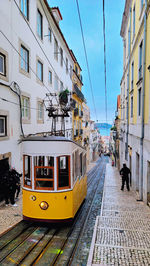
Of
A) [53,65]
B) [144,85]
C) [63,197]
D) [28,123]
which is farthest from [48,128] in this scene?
[63,197]

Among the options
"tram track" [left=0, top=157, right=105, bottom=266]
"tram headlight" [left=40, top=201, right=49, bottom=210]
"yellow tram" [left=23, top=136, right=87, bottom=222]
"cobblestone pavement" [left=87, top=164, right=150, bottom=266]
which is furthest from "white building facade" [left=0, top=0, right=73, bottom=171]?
"cobblestone pavement" [left=87, top=164, right=150, bottom=266]

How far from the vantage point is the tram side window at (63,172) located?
5.66 meters

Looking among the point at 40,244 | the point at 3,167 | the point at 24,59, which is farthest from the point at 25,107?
the point at 40,244

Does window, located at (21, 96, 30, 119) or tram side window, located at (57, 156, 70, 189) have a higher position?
window, located at (21, 96, 30, 119)

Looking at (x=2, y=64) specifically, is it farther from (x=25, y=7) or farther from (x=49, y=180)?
(x=49, y=180)

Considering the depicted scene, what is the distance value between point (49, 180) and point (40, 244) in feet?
5.25

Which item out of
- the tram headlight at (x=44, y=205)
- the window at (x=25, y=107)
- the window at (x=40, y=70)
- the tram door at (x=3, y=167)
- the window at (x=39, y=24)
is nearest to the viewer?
the tram headlight at (x=44, y=205)

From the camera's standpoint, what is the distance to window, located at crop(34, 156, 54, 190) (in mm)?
5641

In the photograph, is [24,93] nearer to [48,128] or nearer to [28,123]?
[28,123]

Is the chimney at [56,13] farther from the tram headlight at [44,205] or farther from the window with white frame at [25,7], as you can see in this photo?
the tram headlight at [44,205]

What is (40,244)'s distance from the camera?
4957 millimetres

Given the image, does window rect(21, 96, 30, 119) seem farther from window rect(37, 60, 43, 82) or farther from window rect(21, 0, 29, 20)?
window rect(21, 0, 29, 20)

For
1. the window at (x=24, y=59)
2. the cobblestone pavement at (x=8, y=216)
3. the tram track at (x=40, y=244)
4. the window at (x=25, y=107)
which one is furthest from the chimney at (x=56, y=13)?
the tram track at (x=40, y=244)

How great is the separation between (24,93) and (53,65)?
7.13 m
